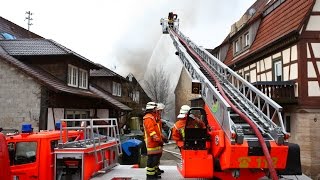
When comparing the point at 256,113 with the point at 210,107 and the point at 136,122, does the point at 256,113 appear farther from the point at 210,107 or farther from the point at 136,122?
the point at 136,122

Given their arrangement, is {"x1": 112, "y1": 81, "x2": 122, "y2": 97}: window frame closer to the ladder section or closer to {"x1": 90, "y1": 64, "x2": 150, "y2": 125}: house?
{"x1": 90, "y1": 64, "x2": 150, "y2": 125}: house

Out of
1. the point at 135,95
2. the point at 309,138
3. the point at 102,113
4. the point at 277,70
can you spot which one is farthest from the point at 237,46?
the point at 135,95

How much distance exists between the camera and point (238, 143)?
5754mm

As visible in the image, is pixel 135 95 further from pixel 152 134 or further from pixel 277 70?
pixel 152 134

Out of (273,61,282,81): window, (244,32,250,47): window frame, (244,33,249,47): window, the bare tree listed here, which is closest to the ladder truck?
(273,61,282,81): window

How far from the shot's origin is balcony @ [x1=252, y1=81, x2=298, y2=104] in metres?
15.6

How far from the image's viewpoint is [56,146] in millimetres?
7312

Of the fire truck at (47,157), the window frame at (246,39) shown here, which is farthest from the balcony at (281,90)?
the fire truck at (47,157)

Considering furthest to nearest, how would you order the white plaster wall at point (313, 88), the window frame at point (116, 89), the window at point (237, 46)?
the window frame at point (116, 89) < the window at point (237, 46) < the white plaster wall at point (313, 88)

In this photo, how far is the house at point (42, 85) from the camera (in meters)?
14.9

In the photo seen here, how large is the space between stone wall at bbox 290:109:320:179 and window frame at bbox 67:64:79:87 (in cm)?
1076

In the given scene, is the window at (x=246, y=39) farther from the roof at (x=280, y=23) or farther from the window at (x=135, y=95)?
the window at (x=135, y=95)

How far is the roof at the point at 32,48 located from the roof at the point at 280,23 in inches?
374

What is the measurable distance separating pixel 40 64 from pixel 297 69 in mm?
11824
